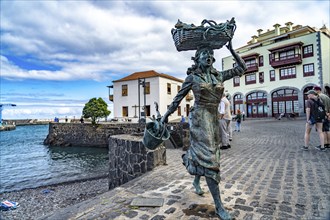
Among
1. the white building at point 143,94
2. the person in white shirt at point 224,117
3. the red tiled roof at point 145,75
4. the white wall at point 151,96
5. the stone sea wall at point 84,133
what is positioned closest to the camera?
the person in white shirt at point 224,117

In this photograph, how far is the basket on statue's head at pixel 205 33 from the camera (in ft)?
7.84

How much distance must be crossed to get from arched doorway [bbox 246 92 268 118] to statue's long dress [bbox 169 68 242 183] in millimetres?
33161

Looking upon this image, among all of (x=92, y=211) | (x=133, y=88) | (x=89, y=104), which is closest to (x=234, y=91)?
(x=133, y=88)

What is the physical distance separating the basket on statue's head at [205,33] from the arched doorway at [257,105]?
33.2 meters

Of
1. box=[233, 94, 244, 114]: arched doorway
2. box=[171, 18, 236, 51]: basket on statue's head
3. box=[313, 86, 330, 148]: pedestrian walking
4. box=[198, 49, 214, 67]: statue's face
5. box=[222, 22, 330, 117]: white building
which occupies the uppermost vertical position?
box=[222, 22, 330, 117]: white building

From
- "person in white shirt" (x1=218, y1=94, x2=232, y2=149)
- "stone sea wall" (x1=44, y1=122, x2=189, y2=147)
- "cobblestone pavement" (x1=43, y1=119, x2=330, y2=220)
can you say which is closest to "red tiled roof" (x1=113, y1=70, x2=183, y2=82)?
"stone sea wall" (x1=44, y1=122, x2=189, y2=147)

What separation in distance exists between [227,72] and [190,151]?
1.18m

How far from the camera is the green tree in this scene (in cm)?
2731

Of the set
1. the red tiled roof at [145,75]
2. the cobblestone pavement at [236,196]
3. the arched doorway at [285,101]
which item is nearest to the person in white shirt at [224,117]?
the cobblestone pavement at [236,196]

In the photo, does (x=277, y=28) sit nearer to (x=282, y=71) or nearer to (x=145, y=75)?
(x=282, y=71)

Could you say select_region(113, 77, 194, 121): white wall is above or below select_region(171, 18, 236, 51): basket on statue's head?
above

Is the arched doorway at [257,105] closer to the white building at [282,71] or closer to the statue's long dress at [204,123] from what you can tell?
the white building at [282,71]

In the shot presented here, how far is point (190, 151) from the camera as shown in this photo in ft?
8.63

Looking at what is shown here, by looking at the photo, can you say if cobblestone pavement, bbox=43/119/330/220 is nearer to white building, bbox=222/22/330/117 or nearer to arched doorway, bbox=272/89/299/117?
arched doorway, bbox=272/89/299/117
